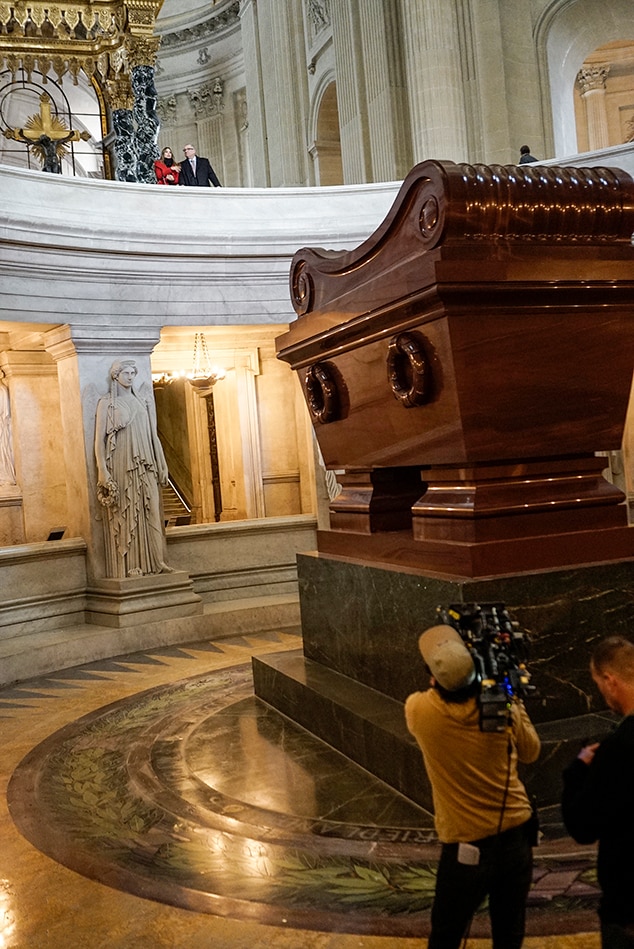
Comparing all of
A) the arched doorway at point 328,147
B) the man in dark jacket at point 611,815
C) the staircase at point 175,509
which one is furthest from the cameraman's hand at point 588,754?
the arched doorway at point 328,147

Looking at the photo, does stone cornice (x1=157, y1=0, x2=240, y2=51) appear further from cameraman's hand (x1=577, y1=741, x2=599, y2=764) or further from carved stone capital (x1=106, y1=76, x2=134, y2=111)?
cameraman's hand (x1=577, y1=741, x2=599, y2=764)

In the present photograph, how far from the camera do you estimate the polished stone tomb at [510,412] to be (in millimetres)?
3256

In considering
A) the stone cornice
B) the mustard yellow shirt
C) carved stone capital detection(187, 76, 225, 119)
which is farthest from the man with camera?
carved stone capital detection(187, 76, 225, 119)

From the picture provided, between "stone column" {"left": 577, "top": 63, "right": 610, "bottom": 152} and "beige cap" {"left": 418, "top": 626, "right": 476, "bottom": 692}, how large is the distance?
19.4 metres

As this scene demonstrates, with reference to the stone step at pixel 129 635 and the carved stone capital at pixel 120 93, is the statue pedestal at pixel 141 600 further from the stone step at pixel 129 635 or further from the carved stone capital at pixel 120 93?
the carved stone capital at pixel 120 93

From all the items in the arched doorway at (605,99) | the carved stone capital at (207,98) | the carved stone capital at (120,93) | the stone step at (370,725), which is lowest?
the stone step at (370,725)

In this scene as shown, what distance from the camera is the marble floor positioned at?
2.73 m

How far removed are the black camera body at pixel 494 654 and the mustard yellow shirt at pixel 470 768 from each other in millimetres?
44

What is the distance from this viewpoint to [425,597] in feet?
11.5

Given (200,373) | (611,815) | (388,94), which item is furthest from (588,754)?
(388,94)

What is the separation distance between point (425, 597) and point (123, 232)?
18.9ft

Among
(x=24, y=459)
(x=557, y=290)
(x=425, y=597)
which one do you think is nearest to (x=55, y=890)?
(x=425, y=597)

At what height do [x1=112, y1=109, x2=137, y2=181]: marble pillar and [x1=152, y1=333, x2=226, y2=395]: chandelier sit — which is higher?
[x1=112, y1=109, x2=137, y2=181]: marble pillar

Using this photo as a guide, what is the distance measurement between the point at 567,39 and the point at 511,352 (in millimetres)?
12581
